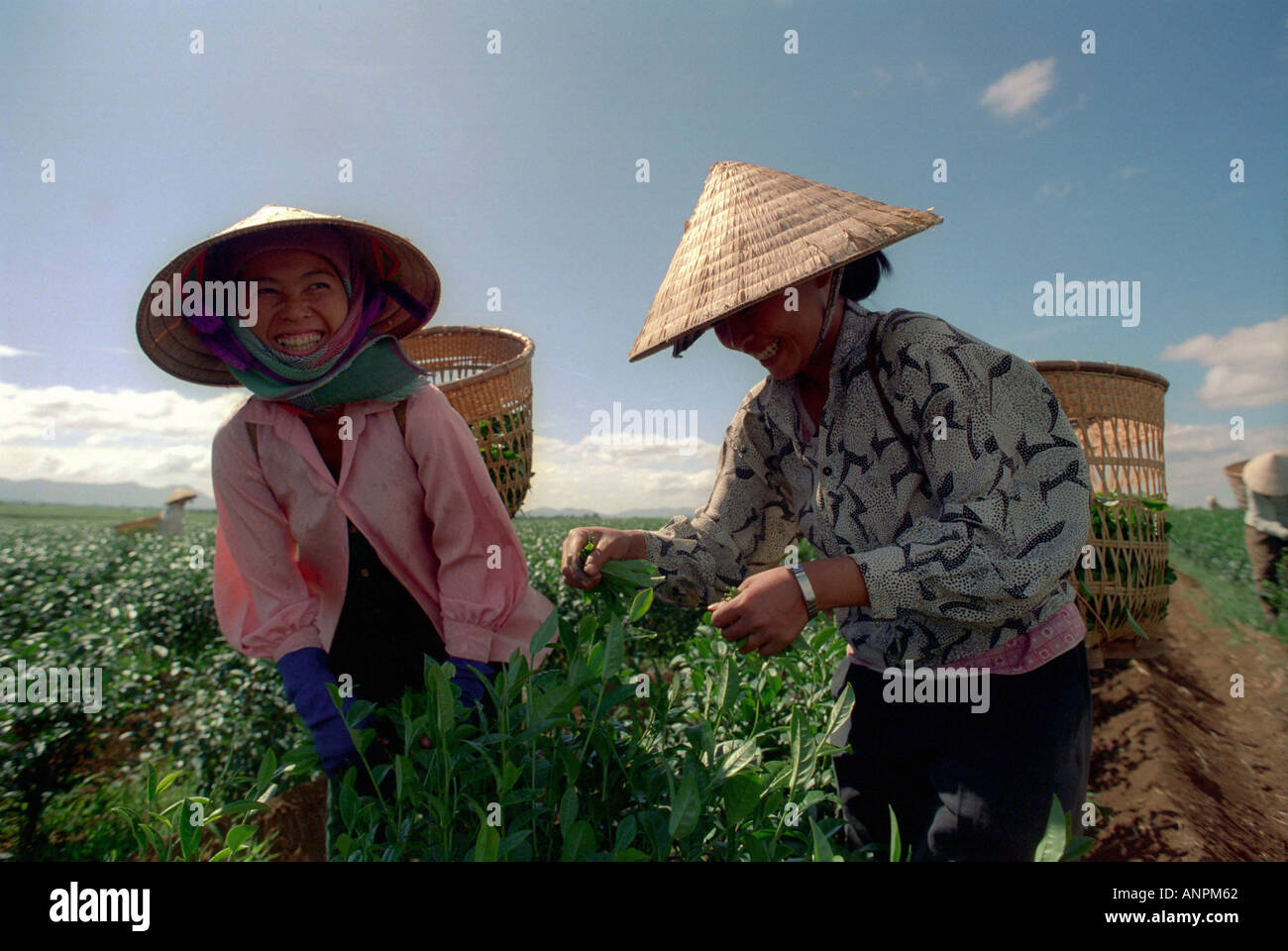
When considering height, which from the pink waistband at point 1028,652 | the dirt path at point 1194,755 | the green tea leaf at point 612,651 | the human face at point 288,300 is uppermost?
the human face at point 288,300

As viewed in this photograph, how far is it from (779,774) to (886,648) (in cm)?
44

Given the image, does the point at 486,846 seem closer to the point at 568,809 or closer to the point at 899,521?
the point at 568,809

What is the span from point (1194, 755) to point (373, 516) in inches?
143

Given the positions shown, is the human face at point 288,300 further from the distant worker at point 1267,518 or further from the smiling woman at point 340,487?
the distant worker at point 1267,518

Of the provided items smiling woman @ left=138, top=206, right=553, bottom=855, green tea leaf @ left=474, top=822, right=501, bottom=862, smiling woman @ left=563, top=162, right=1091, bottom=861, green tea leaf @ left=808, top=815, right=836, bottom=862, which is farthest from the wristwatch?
smiling woman @ left=138, top=206, right=553, bottom=855

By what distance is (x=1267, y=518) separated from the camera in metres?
4.79

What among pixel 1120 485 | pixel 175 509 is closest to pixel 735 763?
pixel 1120 485

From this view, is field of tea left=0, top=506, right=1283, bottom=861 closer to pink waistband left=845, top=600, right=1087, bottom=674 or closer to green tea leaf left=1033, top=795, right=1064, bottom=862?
green tea leaf left=1033, top=795, right=1064, bottom=862

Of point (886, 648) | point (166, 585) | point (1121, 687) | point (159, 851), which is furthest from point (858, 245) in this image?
point (166, 585)

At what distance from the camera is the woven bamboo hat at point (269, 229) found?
147 centimetres

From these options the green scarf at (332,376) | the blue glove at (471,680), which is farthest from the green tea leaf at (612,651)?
the green scarf at (332,376)

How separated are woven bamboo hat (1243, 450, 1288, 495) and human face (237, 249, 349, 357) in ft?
16.4

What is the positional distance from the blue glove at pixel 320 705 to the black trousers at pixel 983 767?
85cm

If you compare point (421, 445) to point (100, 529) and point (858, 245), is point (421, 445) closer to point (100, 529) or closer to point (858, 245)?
point (858, 245)
